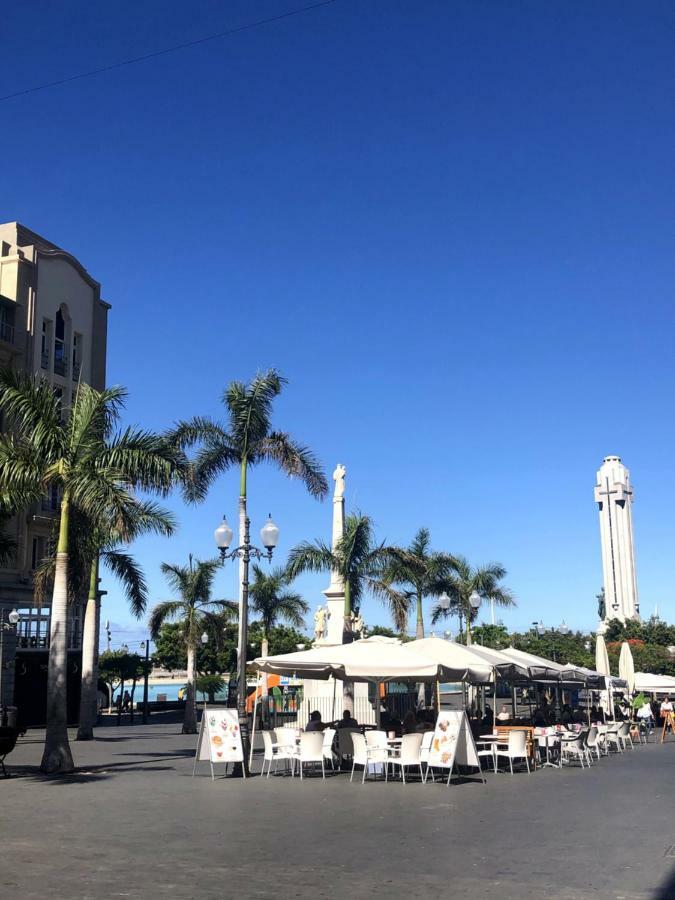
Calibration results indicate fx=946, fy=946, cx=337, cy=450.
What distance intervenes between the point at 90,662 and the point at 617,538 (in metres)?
164

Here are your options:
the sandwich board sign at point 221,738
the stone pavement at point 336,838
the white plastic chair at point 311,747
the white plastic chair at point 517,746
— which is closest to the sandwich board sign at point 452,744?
the stone pavement at point 336,838

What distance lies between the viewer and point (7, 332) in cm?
4306

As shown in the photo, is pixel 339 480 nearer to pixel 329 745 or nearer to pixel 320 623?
pixel 320 623

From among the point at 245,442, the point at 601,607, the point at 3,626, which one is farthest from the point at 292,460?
the point at 601,607

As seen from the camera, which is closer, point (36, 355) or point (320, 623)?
point (320, 623)

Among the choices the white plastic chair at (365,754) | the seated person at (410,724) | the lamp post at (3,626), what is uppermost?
the lamp post at (3,626)

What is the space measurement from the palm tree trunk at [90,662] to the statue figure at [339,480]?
10.3 metres

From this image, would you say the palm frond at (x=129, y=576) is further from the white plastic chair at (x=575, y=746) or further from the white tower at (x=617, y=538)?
the white tower at (x=617, y=538)

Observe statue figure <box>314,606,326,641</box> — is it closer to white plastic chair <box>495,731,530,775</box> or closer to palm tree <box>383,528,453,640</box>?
palm tree <box>383,528,453,640</box>

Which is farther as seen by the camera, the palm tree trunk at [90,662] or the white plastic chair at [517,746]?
the palm tree trunk at [90,662]

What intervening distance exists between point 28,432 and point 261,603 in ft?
111

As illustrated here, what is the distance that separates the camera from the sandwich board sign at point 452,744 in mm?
16734

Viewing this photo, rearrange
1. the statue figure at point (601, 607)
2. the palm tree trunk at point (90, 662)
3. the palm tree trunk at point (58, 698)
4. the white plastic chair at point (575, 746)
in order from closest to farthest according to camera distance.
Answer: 1. the palm tree trunk at point (58, 698)
2. the white plastic chair at point (575, 746)
3. the palm tree trunk at point (90, 662)
4. the statue figure at point (601, 607)

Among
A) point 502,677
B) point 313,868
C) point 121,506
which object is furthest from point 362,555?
point 313,868
